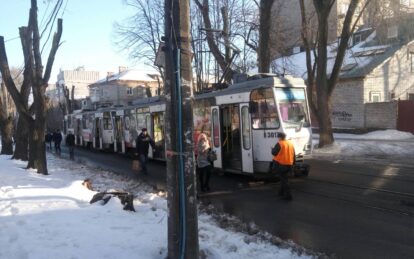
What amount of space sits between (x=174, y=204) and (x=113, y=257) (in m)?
1.03

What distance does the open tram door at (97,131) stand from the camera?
2991 cm

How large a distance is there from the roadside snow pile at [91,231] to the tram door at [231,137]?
173 inches

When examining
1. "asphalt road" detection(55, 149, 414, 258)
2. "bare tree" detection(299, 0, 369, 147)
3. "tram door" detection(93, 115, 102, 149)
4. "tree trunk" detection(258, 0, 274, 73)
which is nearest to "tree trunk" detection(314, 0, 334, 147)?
"bare tree" detection(299, 0, 369, 147)

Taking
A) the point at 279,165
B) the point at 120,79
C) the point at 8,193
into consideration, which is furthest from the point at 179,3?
the point at 120,79

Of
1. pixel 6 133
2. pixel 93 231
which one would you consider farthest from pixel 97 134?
pixel 93 231

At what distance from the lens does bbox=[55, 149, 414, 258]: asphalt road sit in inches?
286

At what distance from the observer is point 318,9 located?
21609 mm

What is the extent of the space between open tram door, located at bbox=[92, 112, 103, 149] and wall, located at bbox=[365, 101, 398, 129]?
18086mm

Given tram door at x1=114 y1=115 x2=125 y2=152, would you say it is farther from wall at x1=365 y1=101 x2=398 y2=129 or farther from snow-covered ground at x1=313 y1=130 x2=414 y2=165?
wall at x1=365 y1=101 x2=398 y2=129

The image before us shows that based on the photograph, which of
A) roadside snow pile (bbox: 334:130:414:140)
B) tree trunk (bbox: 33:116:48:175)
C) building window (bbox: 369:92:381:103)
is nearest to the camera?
tree trunk (bbox: 33:116:48:175)

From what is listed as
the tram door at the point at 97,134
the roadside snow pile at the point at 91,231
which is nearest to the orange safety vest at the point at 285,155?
the roadside snow pile at the point at 91,231

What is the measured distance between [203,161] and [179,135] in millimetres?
6573

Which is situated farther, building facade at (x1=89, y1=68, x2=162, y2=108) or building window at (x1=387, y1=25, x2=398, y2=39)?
building facade at (x1=89, y1=68, x2=162, y2=108)

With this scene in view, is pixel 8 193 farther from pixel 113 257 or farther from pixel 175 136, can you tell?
pixel 175 136
